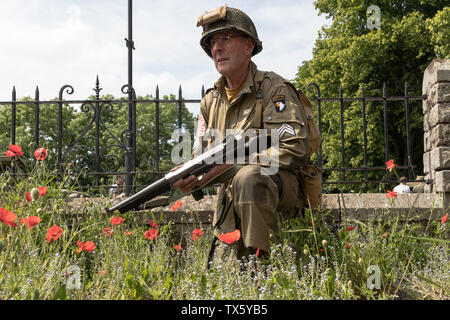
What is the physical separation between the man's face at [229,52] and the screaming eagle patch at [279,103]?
0.39 meters

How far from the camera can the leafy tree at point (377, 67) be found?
14.1m

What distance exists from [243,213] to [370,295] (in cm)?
90

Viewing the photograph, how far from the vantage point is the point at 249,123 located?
3020 millimetres

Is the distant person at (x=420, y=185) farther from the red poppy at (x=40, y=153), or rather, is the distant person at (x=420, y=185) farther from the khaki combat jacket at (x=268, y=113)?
the red poppy at (x=40, y=153)

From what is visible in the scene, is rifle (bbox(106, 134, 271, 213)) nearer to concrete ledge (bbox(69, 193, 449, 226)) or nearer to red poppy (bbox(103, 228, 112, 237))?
red poppy (bbox(103, 228, 112, 237))

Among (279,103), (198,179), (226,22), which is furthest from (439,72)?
(198,179)

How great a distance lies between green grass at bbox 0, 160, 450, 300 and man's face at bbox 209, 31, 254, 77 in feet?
3.95

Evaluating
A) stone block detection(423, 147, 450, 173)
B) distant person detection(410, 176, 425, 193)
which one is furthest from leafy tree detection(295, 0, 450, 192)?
stone block detection(423, 147, 450, 173)

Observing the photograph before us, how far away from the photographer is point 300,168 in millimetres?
3049

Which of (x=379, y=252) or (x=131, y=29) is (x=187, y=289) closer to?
(x=379, y=252)

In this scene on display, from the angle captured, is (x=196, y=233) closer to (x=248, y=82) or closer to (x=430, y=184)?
(x=248, y=82)

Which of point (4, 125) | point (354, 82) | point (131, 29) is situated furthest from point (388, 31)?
point (4, 125)

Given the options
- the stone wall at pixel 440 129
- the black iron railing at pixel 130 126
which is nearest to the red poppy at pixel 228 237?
the black iron railing at pixel 130 126

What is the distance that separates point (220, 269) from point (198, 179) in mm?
656
